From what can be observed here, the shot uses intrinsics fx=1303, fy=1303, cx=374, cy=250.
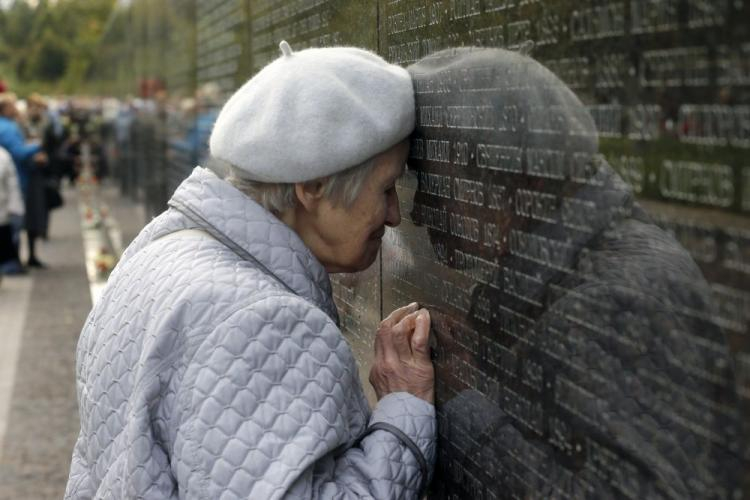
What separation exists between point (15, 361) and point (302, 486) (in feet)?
26.1

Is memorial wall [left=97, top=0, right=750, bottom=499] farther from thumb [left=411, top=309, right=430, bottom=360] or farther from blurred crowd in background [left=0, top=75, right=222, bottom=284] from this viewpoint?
blurred crowd in background [left=0, top=75, right=222, bottom=284]

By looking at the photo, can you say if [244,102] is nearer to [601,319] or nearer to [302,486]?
[302,486]

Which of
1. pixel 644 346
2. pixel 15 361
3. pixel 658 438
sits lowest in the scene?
pixel 15 361

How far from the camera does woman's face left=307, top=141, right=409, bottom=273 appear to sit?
2451 mm

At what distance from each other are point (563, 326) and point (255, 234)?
2.29ft

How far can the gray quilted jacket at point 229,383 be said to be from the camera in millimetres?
2033

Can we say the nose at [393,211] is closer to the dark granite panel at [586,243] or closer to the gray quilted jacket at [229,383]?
the dark granite panel at [586,243]

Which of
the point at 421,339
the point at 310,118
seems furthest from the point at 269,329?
the point at 421,339

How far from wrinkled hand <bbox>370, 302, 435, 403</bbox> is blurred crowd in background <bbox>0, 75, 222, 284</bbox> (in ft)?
11.3

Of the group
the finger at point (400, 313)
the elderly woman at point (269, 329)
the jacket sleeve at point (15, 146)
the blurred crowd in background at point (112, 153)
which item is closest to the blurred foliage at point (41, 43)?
the blurred crowd in background at point (112, 153)

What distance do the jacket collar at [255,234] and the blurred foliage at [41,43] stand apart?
2282 inches

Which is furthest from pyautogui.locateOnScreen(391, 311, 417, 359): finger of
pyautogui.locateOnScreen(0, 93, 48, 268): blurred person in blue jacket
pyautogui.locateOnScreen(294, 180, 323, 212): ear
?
pyautogui.locateOnScreen(0, 93, 48, 268): blurred person in blue jacket

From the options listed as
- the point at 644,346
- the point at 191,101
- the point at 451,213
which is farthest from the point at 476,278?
the point at 191,101

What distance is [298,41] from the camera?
12.3ft
